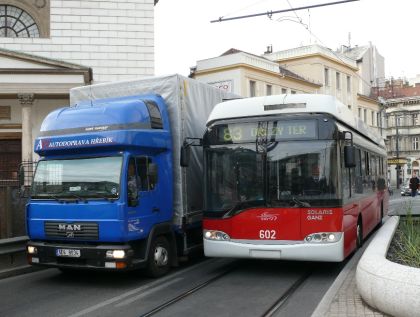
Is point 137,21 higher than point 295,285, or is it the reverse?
point 137,21

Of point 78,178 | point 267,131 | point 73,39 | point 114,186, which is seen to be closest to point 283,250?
point 267,131

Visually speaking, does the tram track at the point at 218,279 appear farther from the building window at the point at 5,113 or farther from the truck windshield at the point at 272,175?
the building window at the point at 5,113

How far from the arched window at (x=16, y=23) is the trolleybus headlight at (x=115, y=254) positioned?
21.4 meters

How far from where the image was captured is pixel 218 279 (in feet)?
31.2

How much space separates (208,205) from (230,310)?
276 centimetres

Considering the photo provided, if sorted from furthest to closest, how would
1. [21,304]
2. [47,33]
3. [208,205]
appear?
[47,33], [208,205], [21,304]

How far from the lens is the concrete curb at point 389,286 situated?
567cm

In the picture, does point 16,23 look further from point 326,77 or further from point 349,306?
point 326,77

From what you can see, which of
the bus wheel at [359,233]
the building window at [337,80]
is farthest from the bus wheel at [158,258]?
the building window at [337,80]

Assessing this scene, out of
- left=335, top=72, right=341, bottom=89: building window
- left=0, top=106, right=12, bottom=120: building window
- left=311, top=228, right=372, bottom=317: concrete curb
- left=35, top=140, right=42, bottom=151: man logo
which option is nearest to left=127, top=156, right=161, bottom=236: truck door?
left=35, top=140, right=42, bottom=151: man logo

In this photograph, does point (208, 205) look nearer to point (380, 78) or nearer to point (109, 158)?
point (109, 158)

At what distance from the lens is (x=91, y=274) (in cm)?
1017

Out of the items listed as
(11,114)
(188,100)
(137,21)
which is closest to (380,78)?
(137,21)

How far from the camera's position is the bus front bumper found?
897 centimetres
